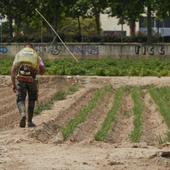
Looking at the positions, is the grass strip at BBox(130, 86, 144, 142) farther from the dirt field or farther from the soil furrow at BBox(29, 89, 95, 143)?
the soil furrow at BBox(29, 89, 95, 143)

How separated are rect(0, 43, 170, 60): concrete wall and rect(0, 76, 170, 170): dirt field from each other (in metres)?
23.4

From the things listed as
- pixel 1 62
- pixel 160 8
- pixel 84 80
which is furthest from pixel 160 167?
pixel 160 8

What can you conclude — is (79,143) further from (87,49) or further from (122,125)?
(87,49)

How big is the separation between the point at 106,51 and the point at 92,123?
2976 cm

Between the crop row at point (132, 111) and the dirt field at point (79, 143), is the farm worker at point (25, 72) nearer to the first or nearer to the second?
the dirt field at point (79, 143)

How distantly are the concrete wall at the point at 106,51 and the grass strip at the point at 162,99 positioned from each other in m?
19.3

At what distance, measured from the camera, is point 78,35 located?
157 feet

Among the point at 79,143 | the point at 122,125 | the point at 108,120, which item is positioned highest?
the point at 79,143

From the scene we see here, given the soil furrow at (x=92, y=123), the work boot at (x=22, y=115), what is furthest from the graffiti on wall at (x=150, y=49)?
the work boot at (x=22, y=115)

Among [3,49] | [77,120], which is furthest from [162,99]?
[3,49]

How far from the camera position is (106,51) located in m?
44.7

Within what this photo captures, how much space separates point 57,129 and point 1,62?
76.1 feet

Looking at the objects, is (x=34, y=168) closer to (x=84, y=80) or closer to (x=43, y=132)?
(x=43, y=132)

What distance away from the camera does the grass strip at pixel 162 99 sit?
15.6m
